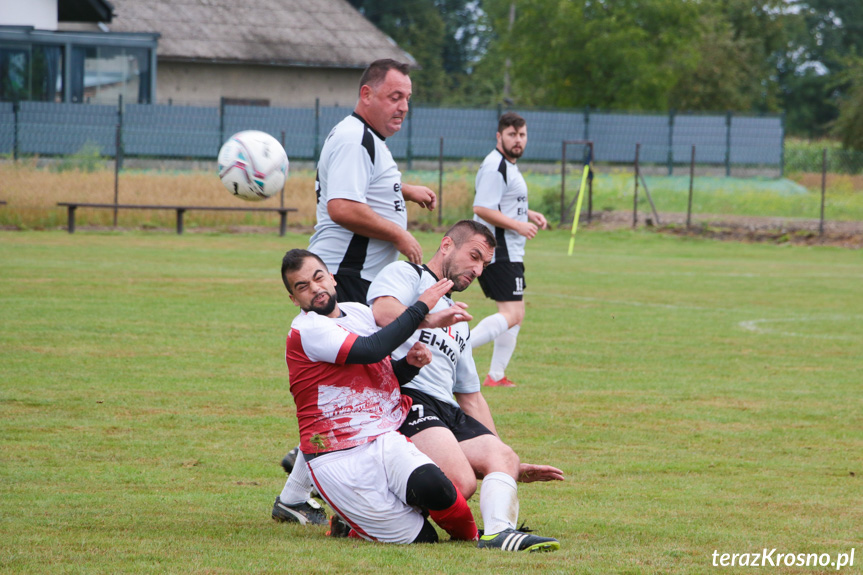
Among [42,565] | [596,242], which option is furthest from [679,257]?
[42,565]

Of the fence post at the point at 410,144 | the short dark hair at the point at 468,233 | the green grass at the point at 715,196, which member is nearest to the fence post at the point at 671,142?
the green grass at the point at 715,196

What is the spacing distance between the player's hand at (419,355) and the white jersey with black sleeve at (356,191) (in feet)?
3.35

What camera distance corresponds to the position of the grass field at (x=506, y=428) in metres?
4.54

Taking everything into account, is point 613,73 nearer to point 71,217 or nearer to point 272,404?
point 71,217

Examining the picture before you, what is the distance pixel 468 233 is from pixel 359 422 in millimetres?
1037

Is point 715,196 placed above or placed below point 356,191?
below

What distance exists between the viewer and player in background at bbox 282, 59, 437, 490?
5.55 metres

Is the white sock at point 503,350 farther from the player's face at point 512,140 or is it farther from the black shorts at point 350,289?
the black shorts at point 350,289

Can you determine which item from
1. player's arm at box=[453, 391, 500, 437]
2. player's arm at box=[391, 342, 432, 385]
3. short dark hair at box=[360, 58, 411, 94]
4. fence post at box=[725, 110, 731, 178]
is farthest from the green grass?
player's arm at box=[391, 342, 432, 385]

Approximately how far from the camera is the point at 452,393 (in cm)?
550

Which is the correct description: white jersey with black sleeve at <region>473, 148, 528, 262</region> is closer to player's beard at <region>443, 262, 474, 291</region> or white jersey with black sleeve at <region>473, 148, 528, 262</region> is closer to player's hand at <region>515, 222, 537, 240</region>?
player's hand at <region>515, 222, 537, 240</region>

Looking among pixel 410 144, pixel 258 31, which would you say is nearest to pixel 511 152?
pixel 410 144

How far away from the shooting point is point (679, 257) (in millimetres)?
23484

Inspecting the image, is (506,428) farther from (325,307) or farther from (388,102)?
(325,307)
